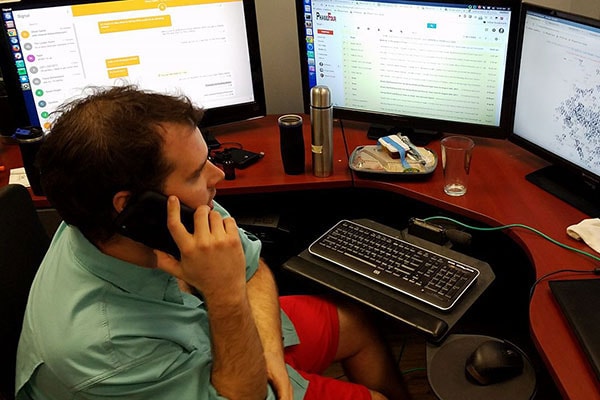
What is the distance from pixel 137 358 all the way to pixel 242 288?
0.22m

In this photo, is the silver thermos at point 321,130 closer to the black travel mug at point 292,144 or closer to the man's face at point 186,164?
the black travel mug at point 292,144

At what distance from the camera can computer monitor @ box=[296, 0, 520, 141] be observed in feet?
5.58

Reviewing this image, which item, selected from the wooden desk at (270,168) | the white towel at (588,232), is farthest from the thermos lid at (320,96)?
the white towel at (588,232)

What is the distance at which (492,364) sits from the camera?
1.26 m

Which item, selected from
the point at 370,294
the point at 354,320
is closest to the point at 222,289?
the point at 370,294

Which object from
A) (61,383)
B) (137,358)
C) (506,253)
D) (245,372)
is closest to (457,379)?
(245,372)

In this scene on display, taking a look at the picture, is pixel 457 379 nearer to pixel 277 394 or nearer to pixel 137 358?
pixel 277 394

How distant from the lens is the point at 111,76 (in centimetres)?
184

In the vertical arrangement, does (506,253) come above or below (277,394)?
below

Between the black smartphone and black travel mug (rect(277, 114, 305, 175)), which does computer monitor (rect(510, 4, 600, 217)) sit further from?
the black smartphone

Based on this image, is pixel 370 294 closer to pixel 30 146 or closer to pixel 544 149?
pixel 544 149

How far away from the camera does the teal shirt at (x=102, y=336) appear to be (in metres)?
1.01

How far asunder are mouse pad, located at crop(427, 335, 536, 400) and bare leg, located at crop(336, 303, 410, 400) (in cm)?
27

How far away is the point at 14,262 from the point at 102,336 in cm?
33
